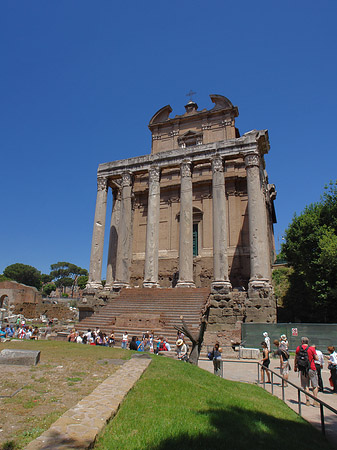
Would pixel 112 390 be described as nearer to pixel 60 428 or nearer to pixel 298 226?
pixel 60 428

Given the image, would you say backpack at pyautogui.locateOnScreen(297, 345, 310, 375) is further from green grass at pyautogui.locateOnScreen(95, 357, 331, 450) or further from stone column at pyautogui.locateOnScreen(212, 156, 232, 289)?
stone column at pyautogui.locateOnScreen(212, 156, 232, 289)

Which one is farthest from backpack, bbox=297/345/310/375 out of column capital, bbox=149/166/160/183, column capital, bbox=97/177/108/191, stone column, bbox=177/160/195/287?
column capital, bbox=97/177/108/191

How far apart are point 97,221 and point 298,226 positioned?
59.3ft

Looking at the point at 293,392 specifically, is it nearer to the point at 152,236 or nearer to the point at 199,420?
the point at 199,420

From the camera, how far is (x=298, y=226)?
94.5ft

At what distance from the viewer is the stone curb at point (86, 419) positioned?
4.14 metres

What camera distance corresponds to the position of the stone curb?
4137mm

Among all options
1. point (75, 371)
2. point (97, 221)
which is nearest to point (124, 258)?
point (97, 221)

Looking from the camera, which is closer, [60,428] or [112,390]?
[60,428]

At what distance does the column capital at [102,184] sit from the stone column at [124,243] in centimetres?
186

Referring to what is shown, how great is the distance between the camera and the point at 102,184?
29.1 metres

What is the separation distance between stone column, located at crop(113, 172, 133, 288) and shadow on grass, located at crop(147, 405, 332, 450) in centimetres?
1980

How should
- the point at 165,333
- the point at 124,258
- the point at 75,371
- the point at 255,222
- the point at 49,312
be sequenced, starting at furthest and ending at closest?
the point at 49,312 < the point at 124,258 < the point at 255,222 < the point at 165,333 < the point at 75,371

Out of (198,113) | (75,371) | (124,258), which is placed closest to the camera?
(75,371)
